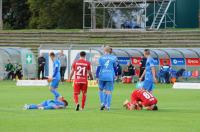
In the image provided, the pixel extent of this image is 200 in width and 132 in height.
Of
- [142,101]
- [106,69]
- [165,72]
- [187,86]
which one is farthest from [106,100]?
[165,72]

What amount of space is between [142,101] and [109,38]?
123 feet

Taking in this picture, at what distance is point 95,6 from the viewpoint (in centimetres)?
6762

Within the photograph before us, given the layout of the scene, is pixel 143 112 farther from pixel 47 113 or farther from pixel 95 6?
pixel 95 6

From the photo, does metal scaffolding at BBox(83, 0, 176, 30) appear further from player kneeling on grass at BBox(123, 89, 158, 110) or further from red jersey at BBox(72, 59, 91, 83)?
red jersey at BBox(72, 59, 91, 83)

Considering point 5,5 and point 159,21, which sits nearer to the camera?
point 159,21

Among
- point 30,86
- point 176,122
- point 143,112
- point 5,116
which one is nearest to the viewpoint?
point 176,122

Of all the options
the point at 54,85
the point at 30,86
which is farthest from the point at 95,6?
the point at 54,85

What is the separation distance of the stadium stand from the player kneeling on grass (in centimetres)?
3192

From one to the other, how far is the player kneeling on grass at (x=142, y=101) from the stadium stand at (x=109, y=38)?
3192 centimetres

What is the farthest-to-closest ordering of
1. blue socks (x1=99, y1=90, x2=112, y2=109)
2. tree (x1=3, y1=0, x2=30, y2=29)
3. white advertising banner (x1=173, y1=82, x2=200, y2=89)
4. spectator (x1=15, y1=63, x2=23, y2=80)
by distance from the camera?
1. tree (x1=3, y1=0, x2=30, y2=29)
2. spectator (x1=15, y1=63, x2=23, y2=80)
3. white advertising banner (x1=173, y1=82, x2=200, y2=89)
4. blue socks (x1=99, y1=90, x2=112, y2=109)

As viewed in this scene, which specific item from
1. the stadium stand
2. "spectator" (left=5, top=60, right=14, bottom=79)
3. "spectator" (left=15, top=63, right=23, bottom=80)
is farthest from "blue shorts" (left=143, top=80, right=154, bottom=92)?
the stadium stand

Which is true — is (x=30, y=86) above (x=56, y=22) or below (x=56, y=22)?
below

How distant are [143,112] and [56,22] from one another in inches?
2113

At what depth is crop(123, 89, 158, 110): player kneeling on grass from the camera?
79.9 ft
